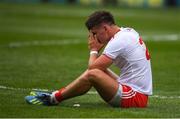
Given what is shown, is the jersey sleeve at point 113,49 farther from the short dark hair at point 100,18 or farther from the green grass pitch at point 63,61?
the green grass pitch at point 63,61

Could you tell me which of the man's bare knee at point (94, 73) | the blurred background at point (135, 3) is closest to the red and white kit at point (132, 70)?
the man's bare knee at point (94, 73)

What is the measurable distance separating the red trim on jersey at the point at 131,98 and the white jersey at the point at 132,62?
66 millimetres

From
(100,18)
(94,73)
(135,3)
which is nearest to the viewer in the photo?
(94,73)

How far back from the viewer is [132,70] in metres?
12.5

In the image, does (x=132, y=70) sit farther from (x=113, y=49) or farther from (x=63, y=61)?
(x=63, y=61)

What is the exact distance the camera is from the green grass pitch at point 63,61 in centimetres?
1214

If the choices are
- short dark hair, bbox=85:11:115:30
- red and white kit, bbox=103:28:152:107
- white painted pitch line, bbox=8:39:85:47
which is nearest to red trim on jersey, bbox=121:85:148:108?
red and white kit, bbox=103:28:152:107

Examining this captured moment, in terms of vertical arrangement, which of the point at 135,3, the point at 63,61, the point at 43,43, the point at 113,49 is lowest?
the point at 135,3

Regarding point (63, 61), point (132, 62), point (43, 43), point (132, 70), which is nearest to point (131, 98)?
point (132, 70)

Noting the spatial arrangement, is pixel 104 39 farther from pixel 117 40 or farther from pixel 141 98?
pixel 141 98

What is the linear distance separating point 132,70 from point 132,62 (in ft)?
0.40

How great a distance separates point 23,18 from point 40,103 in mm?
28384

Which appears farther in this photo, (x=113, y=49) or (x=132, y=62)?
(x=132, y=62)

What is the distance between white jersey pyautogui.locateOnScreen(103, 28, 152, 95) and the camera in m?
12.4
